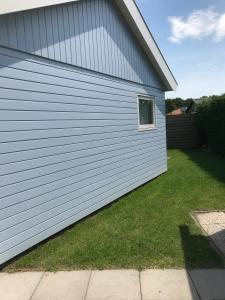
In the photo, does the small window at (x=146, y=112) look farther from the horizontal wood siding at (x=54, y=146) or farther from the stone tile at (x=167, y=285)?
the stone tile at (x=167, y=285)

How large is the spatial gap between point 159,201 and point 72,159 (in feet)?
8.40

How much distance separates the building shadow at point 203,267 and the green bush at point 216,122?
10.2 meters

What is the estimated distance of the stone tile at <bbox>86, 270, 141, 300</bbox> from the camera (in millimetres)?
3613

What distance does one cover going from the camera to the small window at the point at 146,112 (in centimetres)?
940

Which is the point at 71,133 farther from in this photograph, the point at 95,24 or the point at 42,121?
the point at 95,24

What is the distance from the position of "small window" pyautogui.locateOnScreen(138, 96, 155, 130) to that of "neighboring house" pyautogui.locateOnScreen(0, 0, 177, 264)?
7.8 inches

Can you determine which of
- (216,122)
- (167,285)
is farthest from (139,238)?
(216,122)

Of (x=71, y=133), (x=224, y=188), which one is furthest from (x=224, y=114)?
(x=71, y=133)

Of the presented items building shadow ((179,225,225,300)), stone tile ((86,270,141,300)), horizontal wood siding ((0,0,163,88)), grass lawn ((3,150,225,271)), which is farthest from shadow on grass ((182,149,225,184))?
stone tile ((86,270,141,300))

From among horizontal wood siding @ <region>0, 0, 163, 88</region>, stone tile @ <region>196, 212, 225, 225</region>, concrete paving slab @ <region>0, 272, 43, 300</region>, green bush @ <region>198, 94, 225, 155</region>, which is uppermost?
horizontal wood siding @ <region>0, 0, 163, 88</region>

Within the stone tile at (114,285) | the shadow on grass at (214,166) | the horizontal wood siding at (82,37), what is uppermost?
the horizontal wood siding at (82,37)

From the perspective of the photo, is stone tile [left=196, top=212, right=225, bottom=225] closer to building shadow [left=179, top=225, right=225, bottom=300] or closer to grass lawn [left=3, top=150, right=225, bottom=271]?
grass lawn [left=3, top=150, right=225, bottom=271]

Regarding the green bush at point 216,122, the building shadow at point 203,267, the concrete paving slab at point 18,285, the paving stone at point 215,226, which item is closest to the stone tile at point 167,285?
the building shadow at point 203,267

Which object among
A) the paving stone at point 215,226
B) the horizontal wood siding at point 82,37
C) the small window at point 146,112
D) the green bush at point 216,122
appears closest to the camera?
the horizontal wood siding at point 82,37
